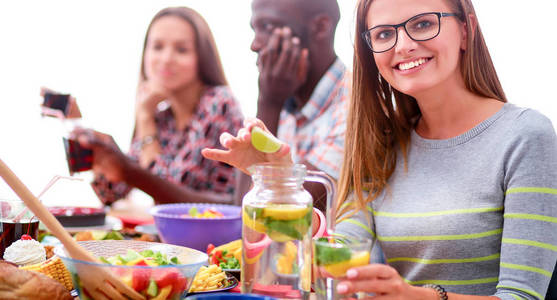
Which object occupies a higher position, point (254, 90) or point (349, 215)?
point (254, 90)

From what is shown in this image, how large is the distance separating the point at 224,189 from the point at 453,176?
1592 millimetres

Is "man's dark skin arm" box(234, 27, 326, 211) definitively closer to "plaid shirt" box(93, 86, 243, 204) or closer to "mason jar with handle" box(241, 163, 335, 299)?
"plaid shirt" box(93, 86, 243, 204)

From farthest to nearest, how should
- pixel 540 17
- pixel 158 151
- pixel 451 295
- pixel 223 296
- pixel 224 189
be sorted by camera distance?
pixel 540 17 → pixel 158 151 → pixel 224 189 → pixel 451 295 → pixel 223 296

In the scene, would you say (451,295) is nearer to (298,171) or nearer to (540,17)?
(298,171)

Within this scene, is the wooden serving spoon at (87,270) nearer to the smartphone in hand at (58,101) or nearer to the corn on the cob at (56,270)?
the corn on the cob at (56,270)

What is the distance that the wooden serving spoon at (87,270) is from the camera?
738 mm

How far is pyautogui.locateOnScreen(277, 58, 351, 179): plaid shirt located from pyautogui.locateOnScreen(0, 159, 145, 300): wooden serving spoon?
3.86 feet

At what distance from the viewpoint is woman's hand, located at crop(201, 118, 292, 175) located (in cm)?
100

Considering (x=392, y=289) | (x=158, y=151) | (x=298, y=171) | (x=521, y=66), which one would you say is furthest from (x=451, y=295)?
(x=521, y=66)

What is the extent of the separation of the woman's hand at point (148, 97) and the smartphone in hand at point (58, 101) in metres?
1.19

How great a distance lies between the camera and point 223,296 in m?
0.70

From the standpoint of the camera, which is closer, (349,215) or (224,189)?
(349,215)

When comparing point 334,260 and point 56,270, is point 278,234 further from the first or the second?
point 56,270

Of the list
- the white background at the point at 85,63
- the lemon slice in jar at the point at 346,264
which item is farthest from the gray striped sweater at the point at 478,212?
the white background at the point at 85,63
